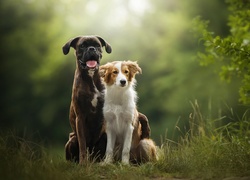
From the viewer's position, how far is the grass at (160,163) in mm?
5211

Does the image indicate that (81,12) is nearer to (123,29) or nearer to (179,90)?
(123,29)

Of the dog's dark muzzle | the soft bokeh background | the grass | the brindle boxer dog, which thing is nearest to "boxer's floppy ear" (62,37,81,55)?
the brindle boxer dog

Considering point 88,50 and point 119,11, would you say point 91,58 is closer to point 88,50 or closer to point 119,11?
point 88,50

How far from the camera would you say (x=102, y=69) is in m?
6.30

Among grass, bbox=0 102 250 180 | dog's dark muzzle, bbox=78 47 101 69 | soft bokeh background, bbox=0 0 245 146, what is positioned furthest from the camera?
soft bokeh background, bbox=0 0 245 146

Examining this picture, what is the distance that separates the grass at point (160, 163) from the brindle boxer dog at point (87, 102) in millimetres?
331

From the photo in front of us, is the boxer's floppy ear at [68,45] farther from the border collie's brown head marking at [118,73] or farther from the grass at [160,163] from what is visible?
the grass at [160,163]

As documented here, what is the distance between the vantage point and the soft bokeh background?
18078mm

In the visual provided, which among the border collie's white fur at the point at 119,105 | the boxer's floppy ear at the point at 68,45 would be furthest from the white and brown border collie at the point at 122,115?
the boxer's floppy ear at the point at 68,45

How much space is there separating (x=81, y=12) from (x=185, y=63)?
646 cm

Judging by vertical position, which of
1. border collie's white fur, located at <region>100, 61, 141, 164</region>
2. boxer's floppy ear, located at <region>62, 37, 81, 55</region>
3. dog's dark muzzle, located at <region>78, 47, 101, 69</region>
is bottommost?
border collie's white fur, located at <region>100, 61, 141, 164</region>

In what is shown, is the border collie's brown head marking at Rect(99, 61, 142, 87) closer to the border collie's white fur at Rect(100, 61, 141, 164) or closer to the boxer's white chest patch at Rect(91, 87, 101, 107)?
the border collie's white fur at Rect(100, 61, 141, 164)

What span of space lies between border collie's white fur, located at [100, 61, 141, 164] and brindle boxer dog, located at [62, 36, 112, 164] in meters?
0.11

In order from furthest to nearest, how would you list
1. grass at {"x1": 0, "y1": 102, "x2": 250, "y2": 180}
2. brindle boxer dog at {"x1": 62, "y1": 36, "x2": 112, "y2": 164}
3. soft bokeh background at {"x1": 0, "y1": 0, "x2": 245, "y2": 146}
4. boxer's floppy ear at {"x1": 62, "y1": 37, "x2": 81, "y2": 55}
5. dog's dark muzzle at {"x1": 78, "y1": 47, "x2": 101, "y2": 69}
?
soft bokeh background at {"x1": 0, "y1": 0, "x2": 245, "y2": 146} → boxer's floppy ear at {"x1": 62, "y1": 37, "x2": 81, "y2": 55} → brindle boxer dog at {"x1": 62, "y1": 36, "x2": 112, "y2": 164} → dog's dark muzzle at {"x1": 78, "y1": 47, "x2": 101, "y2": 69} → grass at {"x1": 0, "y1": 102, "x2": 250, "y2": 180}
